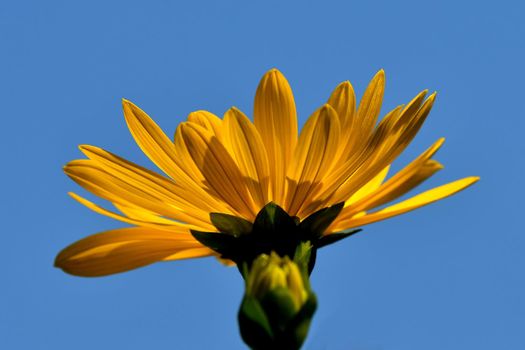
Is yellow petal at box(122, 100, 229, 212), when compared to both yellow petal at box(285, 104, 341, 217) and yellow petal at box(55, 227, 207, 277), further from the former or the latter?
yellow petal at box(285, 104, 341, 217)

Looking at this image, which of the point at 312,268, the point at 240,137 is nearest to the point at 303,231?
the point at 312,268

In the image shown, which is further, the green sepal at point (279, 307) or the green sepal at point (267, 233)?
the green sepal at point (267, 233)

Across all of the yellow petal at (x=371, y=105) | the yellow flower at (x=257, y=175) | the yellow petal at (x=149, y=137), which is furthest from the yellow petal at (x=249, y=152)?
the yellow petal at (x=371, y=105)

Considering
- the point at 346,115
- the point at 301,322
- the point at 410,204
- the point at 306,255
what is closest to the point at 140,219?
the point at 306,255

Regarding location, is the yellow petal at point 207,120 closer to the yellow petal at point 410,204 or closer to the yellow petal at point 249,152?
the yellow petal at point 249,152

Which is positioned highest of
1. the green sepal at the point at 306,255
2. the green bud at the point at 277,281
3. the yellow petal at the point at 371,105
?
the yellow petal at the point at 371,105
